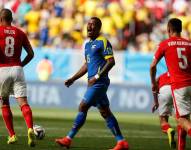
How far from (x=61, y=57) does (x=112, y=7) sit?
375cm

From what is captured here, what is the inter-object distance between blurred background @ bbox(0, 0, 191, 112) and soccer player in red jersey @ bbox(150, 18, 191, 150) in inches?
552

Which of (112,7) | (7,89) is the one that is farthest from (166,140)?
(112,7)

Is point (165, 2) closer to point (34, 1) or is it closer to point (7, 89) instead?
point (34, 1)

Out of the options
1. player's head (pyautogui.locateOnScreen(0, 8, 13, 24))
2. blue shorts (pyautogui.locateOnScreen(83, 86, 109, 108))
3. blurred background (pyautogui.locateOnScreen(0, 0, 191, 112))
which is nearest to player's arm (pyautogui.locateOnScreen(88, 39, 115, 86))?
blue shorts (pyautogui.locateOnScreen(83, 86, 109, 108))

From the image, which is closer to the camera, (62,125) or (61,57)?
(62,125)

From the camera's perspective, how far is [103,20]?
29.3 metres

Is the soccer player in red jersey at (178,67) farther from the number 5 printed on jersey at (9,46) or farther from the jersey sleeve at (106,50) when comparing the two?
the number 5 printed on jersey at (9,46)

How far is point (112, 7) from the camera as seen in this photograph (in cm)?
2967

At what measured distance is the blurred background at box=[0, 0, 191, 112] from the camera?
2616 cm

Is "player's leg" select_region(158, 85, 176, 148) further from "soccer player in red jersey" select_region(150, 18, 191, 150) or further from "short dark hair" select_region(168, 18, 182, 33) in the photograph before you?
"short dark hair" select_region(168, 18, 182, 33)

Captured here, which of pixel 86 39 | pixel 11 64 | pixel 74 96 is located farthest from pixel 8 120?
pixel 86 39

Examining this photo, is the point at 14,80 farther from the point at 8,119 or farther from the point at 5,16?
the point at 5,16

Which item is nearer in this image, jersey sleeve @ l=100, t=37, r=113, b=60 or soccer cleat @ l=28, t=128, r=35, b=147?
jersey sleeve @ l=100, t=37, r=113, b=60

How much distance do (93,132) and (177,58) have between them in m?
5.37
